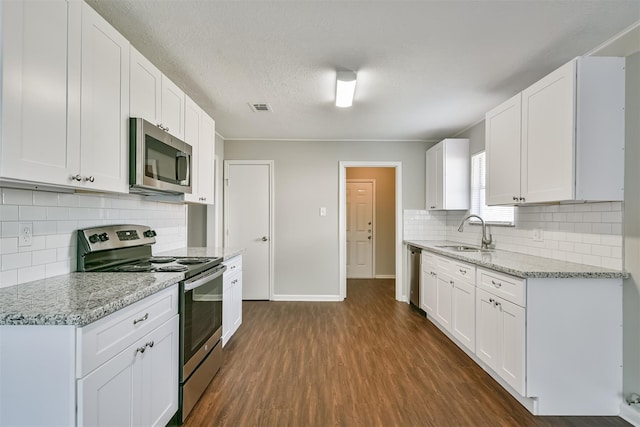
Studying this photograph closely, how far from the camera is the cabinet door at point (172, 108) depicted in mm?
2281

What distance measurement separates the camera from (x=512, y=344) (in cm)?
212

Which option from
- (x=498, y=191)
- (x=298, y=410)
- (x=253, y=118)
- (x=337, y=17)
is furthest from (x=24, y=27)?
(x=498, y=191)

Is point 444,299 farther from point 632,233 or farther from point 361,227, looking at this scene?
point 361,227

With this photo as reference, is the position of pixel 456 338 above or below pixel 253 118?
below

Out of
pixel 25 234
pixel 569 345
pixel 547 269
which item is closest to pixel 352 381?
pixel 569 345

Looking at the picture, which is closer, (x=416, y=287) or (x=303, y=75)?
(x=303, y=75)

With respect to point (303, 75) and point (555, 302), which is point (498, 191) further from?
point (303, 75)

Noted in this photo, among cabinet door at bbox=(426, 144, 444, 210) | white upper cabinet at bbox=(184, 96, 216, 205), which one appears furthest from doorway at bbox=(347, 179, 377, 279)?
white upper cabinet at bbox=(184, 96, 216, 205)

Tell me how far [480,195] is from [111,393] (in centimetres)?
399

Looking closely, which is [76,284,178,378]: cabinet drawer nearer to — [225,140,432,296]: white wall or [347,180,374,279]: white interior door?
[225,140,432,296]: white wall

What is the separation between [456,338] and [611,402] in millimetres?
1158

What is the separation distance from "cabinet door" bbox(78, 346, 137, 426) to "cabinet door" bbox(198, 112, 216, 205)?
6.03 feet

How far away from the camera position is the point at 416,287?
13.8 ft

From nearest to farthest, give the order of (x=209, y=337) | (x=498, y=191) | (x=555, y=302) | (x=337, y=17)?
(x=337, y=17), (x=555, y=302), (x=209, y=337), (x=498, y=191)
